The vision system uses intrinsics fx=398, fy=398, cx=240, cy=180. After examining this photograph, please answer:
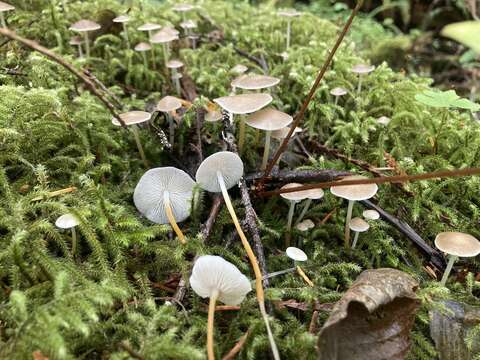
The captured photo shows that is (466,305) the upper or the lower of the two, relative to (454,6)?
lower

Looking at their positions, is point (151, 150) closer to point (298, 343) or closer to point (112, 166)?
point (112, 166)

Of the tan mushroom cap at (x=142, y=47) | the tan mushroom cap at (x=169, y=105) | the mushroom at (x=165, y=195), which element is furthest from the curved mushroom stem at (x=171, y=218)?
the tan mushroom cap at (x=142, y=47)

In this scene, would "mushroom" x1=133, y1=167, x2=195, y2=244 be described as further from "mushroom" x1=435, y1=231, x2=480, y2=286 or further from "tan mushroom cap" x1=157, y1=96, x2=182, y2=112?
"mushroom" x1=435, y1=231, x2=480, y2=286

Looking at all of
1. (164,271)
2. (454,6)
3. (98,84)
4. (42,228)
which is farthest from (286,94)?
(454,6)

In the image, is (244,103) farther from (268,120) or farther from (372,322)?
(372,322)

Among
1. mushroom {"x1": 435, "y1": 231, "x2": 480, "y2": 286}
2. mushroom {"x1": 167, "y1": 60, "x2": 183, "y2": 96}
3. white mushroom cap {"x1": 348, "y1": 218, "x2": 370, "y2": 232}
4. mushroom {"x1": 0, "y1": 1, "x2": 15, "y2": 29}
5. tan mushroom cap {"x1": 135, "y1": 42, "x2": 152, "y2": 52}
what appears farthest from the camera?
tan mushroom cap {"x1": 135, "y1": 42, "x2": 152, "y2": 52}

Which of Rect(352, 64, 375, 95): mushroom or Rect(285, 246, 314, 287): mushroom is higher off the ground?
Rect(352, 64, 375, 95): mushroom

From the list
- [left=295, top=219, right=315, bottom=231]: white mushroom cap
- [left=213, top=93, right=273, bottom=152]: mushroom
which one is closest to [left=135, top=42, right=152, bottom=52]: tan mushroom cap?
[left=213, top=93, right=273, bottom=152]: mushroom
